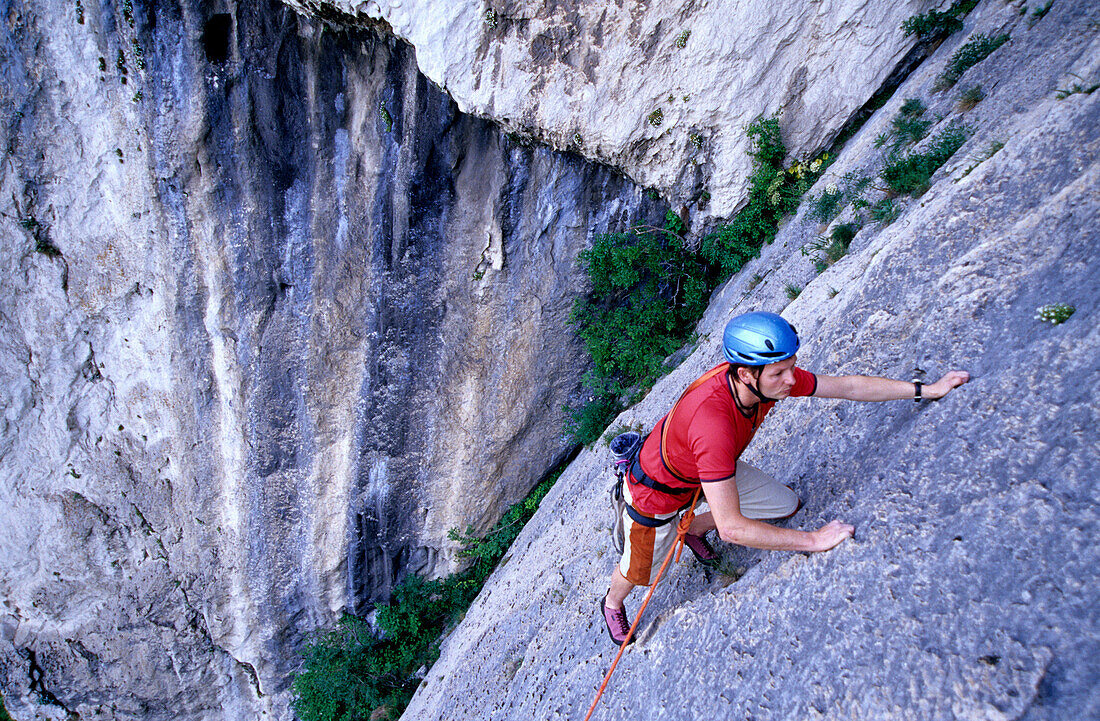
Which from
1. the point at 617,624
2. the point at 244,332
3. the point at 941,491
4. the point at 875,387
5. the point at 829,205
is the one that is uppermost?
the point at 829,205

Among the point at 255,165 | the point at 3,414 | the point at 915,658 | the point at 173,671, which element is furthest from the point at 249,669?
the point at 915,658

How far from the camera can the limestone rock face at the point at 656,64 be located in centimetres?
631

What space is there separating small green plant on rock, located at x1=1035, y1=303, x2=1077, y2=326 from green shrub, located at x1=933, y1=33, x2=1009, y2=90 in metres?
3.90

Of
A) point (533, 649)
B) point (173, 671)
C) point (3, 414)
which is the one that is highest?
point (533, 649)

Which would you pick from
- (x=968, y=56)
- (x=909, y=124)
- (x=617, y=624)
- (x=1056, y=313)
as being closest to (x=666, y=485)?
(x=617, y=624)

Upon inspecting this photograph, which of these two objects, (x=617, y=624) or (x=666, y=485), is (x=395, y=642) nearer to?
(x=617, y=624)

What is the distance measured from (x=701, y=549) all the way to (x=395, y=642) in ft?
26.3

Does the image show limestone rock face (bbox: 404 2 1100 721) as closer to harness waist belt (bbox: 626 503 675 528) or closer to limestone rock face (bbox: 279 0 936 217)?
harness waist belt (bbox: 626 503 675 528)

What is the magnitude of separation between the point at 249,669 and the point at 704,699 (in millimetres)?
10345

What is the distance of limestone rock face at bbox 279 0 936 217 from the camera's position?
631cm

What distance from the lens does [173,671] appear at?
1028cm

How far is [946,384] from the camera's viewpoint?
2.97 metres

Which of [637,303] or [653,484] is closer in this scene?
[653,484]

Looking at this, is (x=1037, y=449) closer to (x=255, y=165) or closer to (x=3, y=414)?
(x=255, y=165)
